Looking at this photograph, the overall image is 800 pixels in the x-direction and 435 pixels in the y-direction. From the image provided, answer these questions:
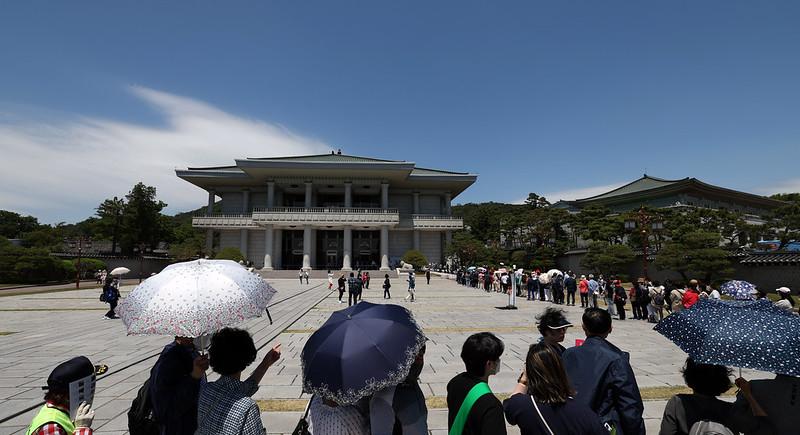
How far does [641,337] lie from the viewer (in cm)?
1027

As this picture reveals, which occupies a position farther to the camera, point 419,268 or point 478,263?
point 478,263

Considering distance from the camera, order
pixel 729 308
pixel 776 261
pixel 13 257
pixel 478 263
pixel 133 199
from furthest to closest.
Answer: pixel 133 199 < pixel 478 263 < pixel 13 257 < pixel 776 261 < pixel 729 308

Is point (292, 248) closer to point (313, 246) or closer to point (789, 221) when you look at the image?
point (313, 246)

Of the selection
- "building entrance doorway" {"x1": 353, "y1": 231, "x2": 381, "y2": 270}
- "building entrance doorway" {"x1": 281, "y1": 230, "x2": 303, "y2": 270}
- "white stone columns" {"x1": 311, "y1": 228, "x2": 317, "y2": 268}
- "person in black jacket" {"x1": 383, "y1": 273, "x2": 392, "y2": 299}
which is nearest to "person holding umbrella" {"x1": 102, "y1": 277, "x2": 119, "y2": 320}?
"person in black jacket" {"x1": 383, "y1": 273, "x2": 392, "y2": 299}

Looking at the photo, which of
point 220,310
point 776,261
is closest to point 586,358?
point 220,310

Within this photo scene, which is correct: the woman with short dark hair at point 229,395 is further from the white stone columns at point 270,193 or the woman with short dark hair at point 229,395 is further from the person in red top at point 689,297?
the white stone columns at point 270,193

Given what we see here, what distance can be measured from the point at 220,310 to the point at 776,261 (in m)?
31.6

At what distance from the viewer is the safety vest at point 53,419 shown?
2244 millimetres

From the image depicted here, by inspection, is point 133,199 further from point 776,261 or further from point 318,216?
point 776,261

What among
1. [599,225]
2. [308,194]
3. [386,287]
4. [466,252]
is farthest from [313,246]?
[599,225]

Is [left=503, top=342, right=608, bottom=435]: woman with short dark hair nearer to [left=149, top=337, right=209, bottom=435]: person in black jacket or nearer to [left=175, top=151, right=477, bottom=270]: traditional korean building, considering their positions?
[left=149, top=337, right=209, bottom=435]: person in black jacket

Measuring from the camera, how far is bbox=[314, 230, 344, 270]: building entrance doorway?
5225 centimetres

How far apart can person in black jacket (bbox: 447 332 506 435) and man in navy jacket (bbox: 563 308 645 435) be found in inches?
A: 27.4

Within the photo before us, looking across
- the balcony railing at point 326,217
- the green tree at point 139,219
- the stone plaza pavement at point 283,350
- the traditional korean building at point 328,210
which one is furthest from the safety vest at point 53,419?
the green tree at point 139,219
